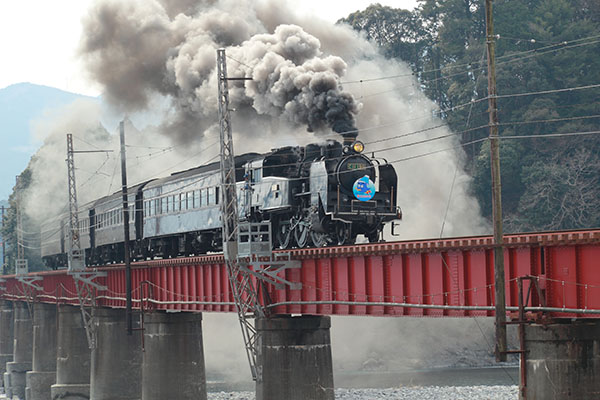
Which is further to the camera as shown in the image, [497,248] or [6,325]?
[6,325]

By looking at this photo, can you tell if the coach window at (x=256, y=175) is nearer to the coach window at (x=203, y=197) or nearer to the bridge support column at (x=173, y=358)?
the coach window at (x=203, y=197)

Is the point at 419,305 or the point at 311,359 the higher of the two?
the point at 419,305

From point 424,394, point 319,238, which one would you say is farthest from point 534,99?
point 319,238

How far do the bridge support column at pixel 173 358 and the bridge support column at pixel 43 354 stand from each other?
91.4 ft

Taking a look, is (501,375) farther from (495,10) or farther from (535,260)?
(535,260)

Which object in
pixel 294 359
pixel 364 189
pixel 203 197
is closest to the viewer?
pixel 294 359

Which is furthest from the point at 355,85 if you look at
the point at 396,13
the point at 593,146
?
the point at 593,146

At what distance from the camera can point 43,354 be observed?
72.3 meters

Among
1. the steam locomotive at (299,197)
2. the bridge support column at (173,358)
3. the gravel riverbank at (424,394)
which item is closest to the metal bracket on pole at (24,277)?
the gravel riverbank at (424,394)

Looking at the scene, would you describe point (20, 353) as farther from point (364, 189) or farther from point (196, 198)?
point (364, 189)

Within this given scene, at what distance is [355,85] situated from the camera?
108312mm

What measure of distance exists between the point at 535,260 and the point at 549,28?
72.4 meters

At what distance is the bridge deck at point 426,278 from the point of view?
Result: 71.5ft

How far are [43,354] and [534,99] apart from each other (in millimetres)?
47695
